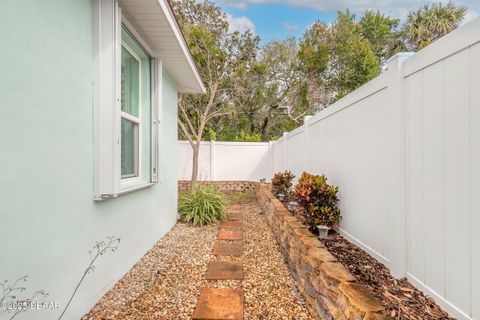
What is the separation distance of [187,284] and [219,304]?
504 millimetres

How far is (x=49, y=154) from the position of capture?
1604 mm

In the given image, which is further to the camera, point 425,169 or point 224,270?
point 224,270

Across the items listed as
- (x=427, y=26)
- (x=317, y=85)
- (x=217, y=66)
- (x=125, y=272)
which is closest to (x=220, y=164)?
→ (x=217, y=66)

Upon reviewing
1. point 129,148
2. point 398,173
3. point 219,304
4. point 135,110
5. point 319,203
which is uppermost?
point 135,110

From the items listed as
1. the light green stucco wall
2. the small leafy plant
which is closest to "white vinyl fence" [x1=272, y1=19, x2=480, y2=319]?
the light green stucco wall

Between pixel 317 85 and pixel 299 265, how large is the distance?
38.3 ft

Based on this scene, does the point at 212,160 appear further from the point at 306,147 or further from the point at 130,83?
the point at 130,83

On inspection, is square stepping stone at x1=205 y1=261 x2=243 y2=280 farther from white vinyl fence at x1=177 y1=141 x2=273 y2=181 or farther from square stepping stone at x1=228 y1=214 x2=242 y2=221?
white vinyl fence at x1=177 y1=141 x2=273 y2=181

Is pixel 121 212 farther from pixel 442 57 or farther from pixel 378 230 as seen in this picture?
pixel 442 57

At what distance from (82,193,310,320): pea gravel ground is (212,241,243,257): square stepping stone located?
0.31 ft

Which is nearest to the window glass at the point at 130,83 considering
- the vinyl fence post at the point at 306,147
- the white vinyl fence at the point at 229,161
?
the vinyl fence post at the point at 306,147

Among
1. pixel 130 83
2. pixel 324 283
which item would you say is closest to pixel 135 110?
pixel 130 83

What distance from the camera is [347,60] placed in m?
12.0

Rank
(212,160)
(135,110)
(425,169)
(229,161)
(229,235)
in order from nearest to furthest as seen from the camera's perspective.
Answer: (425,169), (135,110), (229,235), (212,160), (229,161)
